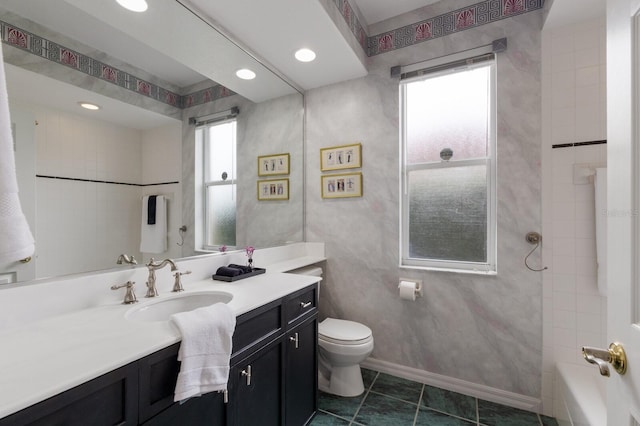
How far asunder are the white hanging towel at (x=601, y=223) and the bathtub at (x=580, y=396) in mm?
494

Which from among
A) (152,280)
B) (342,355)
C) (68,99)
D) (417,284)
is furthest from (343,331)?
(68,99)

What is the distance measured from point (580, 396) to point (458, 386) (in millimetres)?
736

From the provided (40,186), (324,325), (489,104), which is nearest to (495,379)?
(324,325)

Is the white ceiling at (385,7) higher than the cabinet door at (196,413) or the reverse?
higher

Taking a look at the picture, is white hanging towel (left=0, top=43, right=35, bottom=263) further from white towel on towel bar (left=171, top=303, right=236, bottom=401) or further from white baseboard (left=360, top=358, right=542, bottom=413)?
white baseboard (left=360, top=358, right=542, bottom=413)

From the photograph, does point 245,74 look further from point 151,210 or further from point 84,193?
point 84,193

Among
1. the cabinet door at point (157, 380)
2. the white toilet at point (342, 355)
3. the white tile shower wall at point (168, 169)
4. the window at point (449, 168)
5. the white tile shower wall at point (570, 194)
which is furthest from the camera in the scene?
the window at point (449, 168)

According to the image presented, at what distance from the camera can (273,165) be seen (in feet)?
8.08

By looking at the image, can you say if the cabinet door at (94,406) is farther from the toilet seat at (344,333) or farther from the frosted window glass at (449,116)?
the frosted window glass at (449,116)

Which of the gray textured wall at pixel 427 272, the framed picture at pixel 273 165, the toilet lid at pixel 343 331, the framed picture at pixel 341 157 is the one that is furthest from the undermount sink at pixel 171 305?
the framed picture at pixel 341 157

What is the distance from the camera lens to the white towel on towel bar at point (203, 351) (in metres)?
0.93

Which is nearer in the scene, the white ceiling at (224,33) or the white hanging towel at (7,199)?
the white hanging towel at (7,199)

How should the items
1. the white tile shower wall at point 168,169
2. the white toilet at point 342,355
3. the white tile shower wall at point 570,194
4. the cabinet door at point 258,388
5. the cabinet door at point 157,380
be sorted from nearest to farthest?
the cabinet door at point 157,380 → the cabinet door at point 258,388 → the white tile shower wall at point 168,169 → the white tile shower wall at point 570,194 → the white toilet at point 342,355

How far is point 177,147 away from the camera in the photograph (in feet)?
5.27
